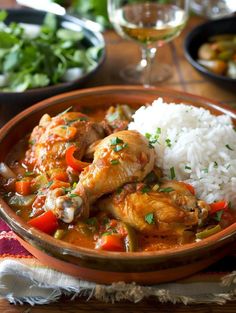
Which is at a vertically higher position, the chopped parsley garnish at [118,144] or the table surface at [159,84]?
the chopped parsley garnish at [118,144]

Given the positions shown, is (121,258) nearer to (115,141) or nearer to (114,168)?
(114,168)

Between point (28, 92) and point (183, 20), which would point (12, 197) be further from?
point (183, 20)

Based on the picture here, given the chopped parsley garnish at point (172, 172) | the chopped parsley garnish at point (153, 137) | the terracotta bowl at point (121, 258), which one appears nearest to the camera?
the terracotta bowl at point (121, 258)

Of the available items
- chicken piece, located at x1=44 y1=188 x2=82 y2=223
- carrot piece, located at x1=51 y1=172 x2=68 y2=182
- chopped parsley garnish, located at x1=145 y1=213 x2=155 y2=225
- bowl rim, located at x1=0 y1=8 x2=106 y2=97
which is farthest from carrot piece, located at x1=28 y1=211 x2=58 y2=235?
bowl rim, located at x1=0 y1=8 x2=106 y2=97

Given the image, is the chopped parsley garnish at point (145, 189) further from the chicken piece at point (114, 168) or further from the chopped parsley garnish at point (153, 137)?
the chopped parsley garnish at point (153, 137)

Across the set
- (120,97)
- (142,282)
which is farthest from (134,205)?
(120,97)

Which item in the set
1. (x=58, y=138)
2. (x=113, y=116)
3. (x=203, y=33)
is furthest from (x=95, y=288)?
(x=203, y=33)

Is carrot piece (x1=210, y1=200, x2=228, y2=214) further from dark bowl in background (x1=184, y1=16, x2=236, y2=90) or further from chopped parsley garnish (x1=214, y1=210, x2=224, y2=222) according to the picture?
dark bowl in background (x1=184, y1=16, x2=236, y2=90)

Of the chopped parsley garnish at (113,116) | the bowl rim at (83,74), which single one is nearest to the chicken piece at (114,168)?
the chopped parsley garnish at (113,116)
